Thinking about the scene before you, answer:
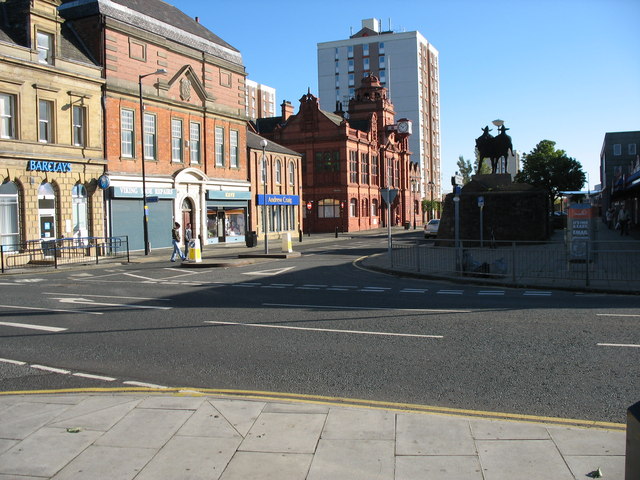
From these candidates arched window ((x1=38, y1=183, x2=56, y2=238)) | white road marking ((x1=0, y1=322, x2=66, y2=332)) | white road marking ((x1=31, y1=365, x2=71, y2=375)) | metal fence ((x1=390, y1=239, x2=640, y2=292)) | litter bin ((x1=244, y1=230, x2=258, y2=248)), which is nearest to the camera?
white road marking ((x1=31, y1=365, x2=71, y2=375))

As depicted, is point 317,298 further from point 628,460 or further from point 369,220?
point 369,220

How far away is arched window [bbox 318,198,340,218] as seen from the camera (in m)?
67.8

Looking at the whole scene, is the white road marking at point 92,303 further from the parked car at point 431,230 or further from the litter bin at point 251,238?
the parked car at point 431,230

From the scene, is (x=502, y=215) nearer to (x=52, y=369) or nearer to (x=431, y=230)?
(x=431, y=230)

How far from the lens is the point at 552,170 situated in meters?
80.1

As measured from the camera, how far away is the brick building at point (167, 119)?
105 feet

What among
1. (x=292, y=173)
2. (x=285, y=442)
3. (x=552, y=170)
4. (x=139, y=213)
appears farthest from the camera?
(x=552, y=170)

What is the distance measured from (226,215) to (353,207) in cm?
2830

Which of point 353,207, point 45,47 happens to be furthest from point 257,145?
point 353,207

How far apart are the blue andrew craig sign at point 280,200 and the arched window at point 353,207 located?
1450 centimetres

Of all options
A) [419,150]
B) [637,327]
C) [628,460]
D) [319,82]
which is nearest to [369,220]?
[419,150]

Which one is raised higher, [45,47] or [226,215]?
[45,47]

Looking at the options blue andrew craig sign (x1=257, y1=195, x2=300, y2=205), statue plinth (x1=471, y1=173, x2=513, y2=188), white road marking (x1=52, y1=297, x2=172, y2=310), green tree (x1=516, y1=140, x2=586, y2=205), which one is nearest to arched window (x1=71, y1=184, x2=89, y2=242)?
white road marking (x1=52, y1=297, x2=172, y2=310)

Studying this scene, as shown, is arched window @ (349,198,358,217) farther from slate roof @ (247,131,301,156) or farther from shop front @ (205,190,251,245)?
shop front @ (205,190,251,245)
